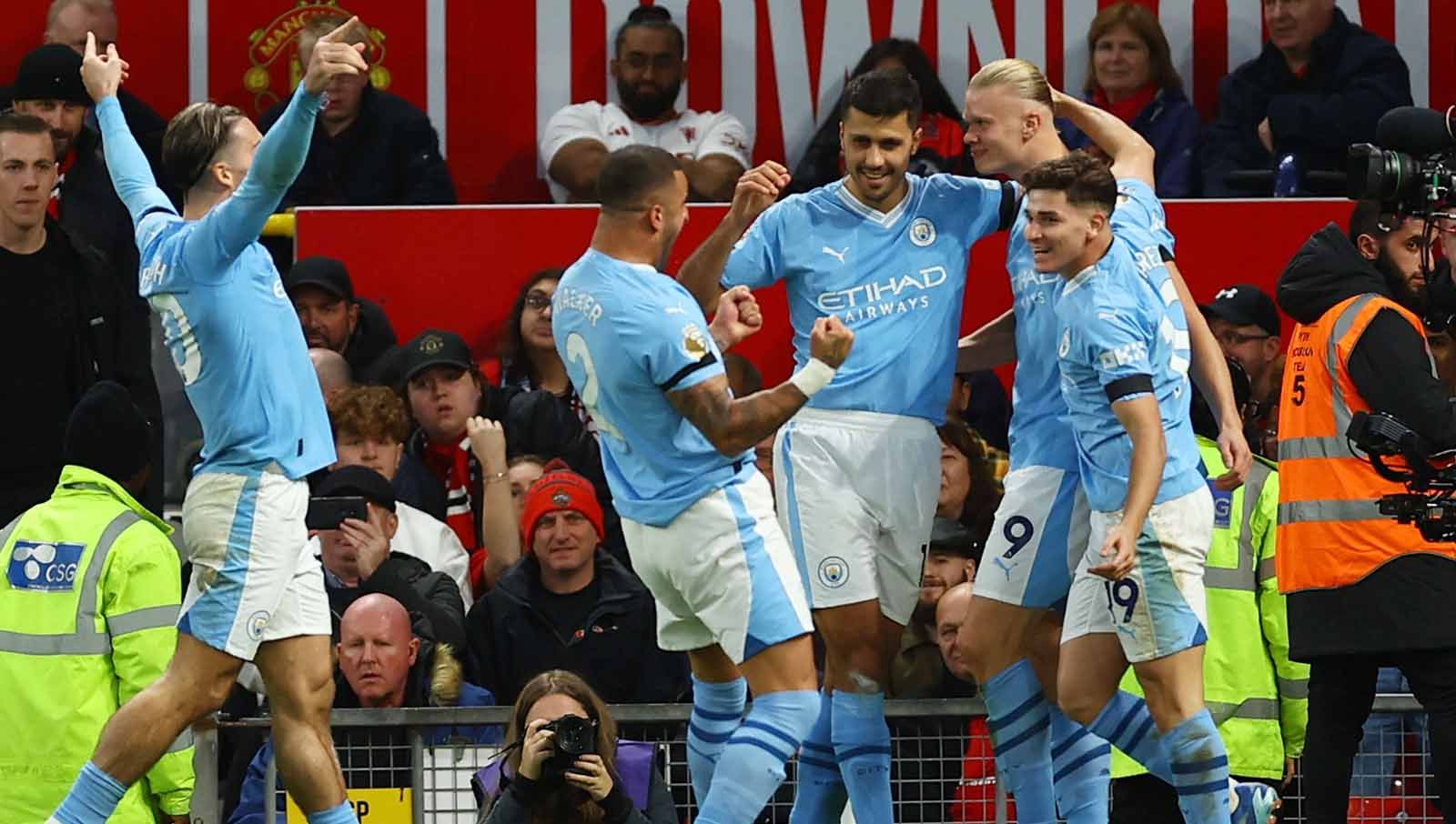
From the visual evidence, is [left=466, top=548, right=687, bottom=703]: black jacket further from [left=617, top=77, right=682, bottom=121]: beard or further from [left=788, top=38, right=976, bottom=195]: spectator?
[left=617, top=77, right=682, bottom=121]: beard

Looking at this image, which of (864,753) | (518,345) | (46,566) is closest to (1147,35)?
(518,345)

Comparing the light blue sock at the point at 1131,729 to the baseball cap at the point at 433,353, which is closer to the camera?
the light blue sock at the point at 1131,729

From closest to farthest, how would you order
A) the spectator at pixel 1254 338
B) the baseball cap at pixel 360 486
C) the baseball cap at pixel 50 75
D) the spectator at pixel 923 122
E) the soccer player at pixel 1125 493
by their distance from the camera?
the soccer player at pixel 1125 493
the baseball cap at pixel 360 486
the spectator at pixel 1254 338
the baseball cap at pixel 50 75
the spectator at pixel 923 122

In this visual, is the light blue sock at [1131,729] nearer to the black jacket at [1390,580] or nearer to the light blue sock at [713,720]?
the black jacket at [1390,580]

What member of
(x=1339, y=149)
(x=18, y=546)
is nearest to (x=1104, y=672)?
(x=18, y=546)

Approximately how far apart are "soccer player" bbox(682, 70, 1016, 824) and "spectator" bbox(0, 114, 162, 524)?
2.91 meters

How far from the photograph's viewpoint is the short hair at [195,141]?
731 centimetres

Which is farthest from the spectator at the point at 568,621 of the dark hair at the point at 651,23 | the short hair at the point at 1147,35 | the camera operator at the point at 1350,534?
the short hair at the point at 1147,35

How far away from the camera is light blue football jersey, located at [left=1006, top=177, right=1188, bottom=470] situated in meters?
7.38

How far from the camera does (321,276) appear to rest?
10.1 m

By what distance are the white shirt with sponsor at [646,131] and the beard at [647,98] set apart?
5 cm

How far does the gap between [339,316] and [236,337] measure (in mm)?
3206

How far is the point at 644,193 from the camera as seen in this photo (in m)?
7.08

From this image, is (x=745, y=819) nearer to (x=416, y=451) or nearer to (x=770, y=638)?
(x=770, y=638)
